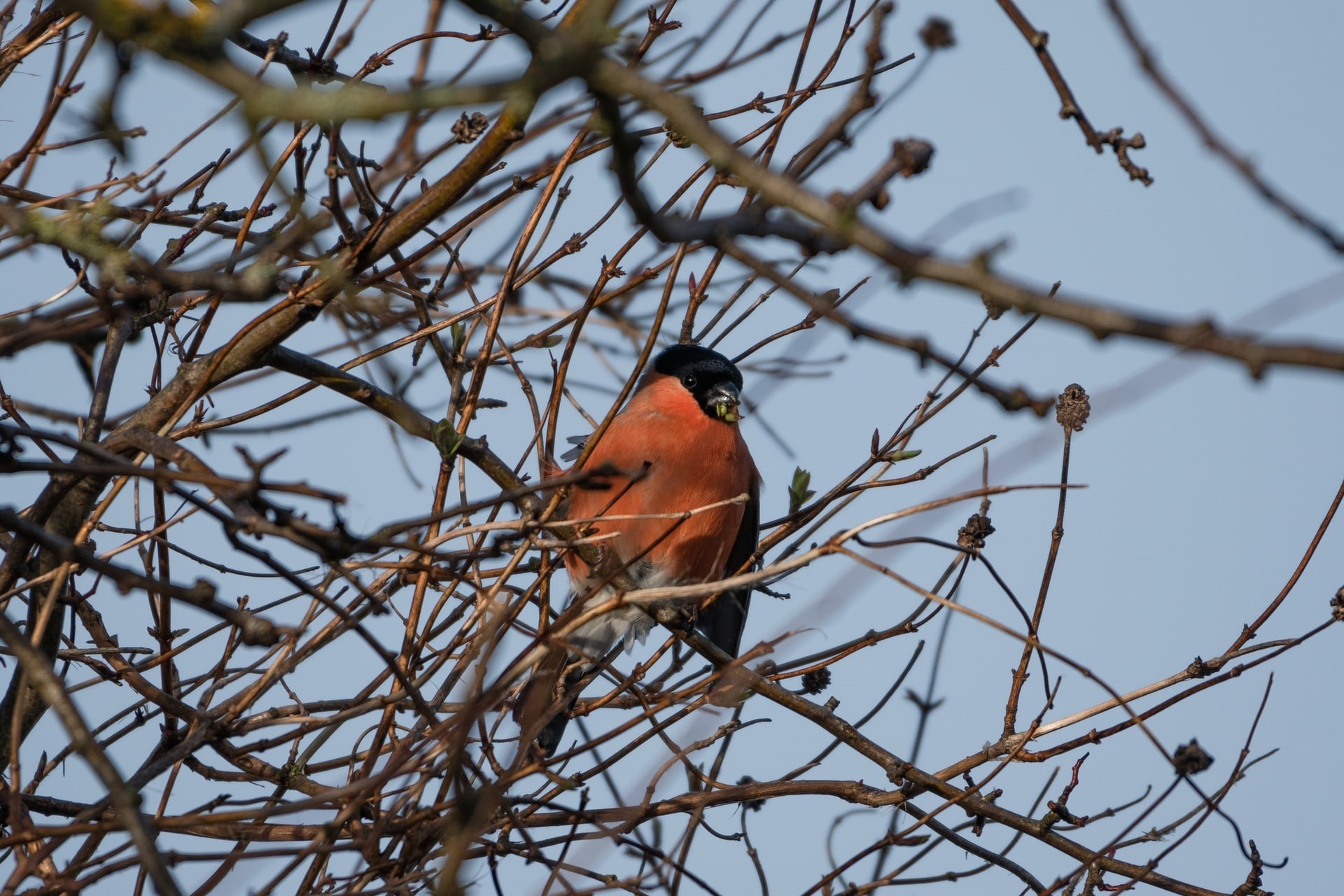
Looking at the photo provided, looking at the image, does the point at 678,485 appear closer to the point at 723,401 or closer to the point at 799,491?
the point at 723,401

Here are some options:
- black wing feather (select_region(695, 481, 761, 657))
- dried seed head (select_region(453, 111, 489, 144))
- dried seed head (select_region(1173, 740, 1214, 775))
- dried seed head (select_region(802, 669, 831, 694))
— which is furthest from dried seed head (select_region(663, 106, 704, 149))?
black wing feather (select_region(695, 481, 761, 657))

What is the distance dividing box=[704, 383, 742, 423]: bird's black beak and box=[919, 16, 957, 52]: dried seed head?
8.72 ft

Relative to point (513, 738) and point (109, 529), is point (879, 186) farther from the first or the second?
point (109, 529)

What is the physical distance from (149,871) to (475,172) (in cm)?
111

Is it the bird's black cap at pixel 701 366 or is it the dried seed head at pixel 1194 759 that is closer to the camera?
the dried seed head at pixel 1194 759

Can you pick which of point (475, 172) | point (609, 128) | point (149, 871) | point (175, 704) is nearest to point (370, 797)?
point (175, 704)

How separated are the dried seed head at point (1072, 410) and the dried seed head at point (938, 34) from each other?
967mm

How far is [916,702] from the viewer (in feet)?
9.45

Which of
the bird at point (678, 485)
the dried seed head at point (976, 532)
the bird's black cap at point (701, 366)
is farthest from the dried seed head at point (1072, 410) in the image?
the bird's black cap at point (701, 366)

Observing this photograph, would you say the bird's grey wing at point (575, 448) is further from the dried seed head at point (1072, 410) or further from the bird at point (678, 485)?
the dried seed head at point (1072, 410)

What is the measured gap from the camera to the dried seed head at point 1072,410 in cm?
240

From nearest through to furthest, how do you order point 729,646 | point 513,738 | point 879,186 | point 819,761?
1. point 879,186
2. point 513,738
3. point 819,761
4. point 729,646

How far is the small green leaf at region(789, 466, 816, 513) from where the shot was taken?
3.10 metres

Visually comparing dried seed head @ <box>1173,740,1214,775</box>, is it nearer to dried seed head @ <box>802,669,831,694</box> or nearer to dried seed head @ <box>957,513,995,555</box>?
dried seed head @ <box>957,513,995,555</box>
